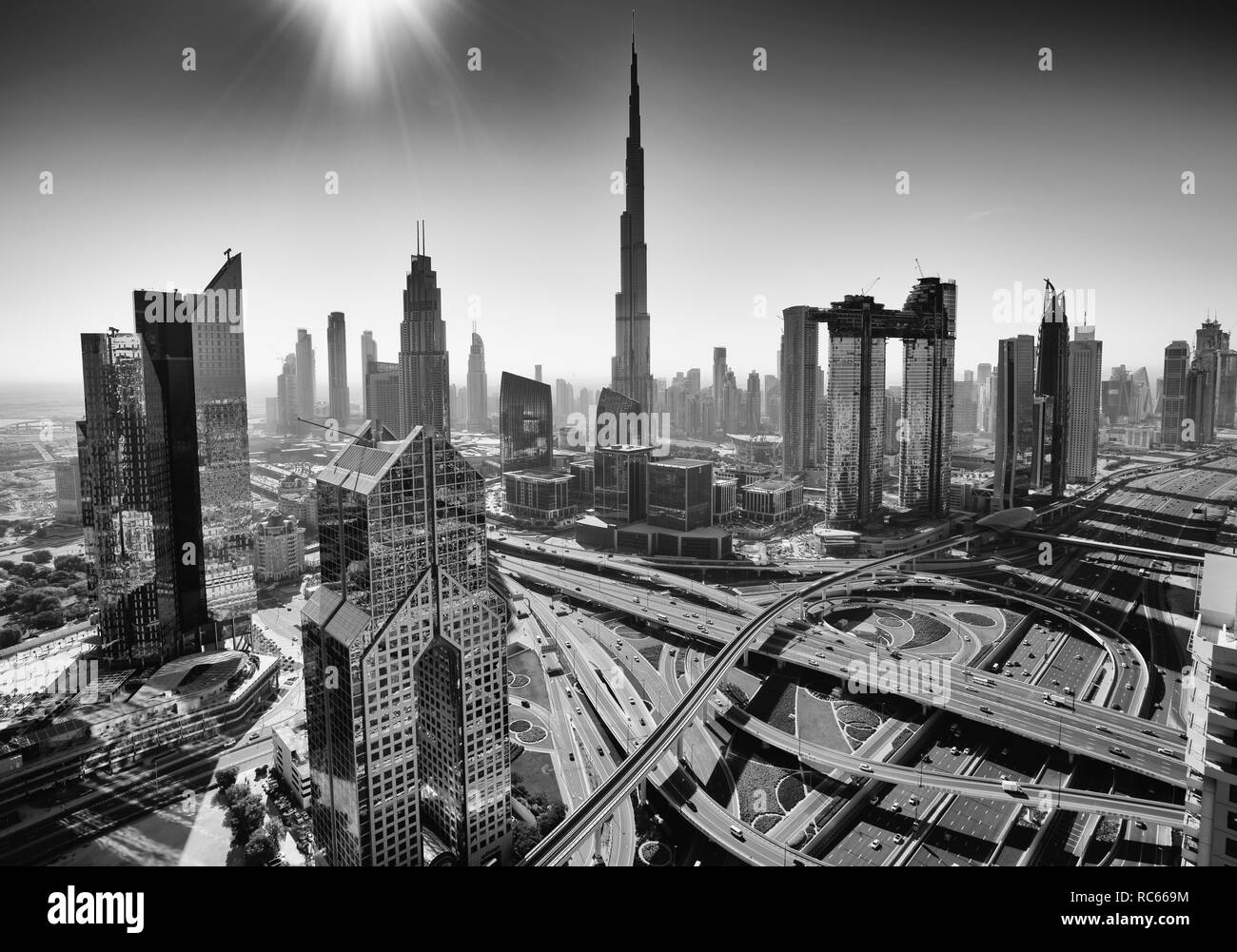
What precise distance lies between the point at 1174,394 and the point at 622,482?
1403 centimetres

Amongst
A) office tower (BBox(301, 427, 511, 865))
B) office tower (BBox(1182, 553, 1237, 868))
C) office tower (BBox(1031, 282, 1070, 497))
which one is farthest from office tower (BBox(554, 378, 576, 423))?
office tower (BBox(1182, 553, 1237, 868))

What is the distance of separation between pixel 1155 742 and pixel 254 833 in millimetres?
10134

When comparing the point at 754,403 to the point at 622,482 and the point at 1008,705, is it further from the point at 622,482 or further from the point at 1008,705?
the point at 1008,705

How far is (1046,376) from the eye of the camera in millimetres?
18891

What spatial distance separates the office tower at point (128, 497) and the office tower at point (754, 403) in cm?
2512

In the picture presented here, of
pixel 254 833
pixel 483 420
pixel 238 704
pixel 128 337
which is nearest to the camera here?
pixel 254 833

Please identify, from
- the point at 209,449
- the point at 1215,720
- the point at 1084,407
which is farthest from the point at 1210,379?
the point at 209,449

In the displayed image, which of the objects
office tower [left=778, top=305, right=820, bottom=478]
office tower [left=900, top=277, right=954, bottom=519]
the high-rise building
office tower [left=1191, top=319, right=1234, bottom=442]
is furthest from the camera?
office tower [left=778, top=305, right=820, bottom=478]

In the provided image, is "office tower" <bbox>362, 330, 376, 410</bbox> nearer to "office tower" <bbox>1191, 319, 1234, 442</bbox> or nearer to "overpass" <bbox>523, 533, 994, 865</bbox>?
"overpass" <bbox>523, 533, 994, 865</bbox>

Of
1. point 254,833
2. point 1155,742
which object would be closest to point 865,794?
point 1155,742

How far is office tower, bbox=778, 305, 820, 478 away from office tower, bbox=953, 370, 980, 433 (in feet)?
27.3

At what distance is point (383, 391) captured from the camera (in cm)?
1869

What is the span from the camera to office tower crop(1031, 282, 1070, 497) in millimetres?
18609

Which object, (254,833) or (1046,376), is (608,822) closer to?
(254,833)
